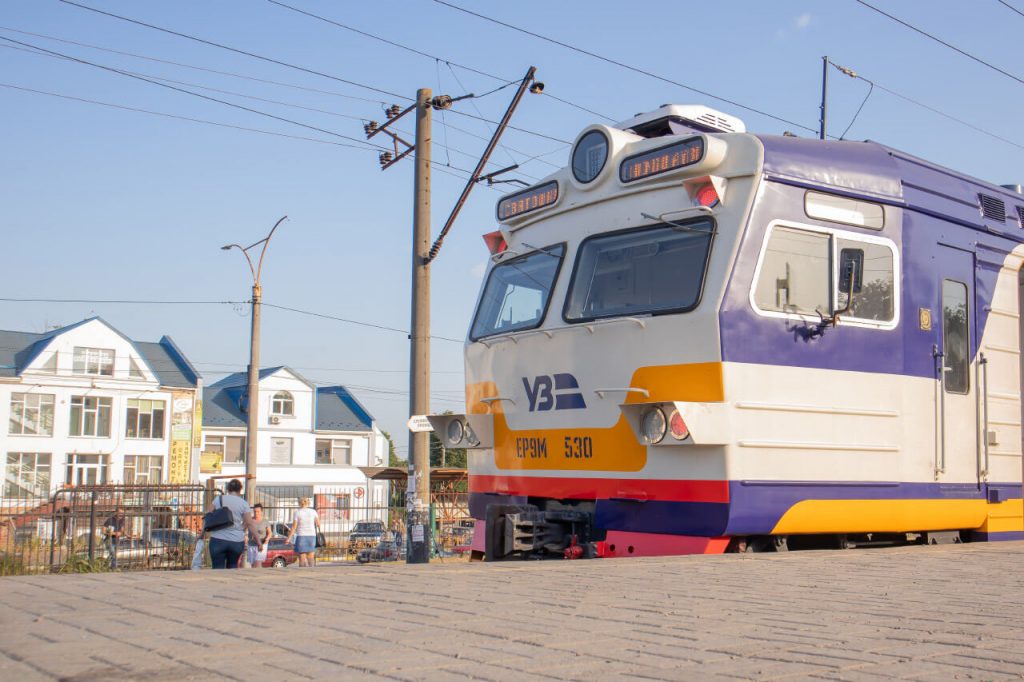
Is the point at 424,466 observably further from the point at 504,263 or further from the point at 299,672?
the point at 299,672

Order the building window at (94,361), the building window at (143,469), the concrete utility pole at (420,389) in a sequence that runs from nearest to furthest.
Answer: the concrete utility pole at (420,389) → the building window at (94,361) → the building window at (143,469)

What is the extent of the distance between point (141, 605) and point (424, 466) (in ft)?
37.9

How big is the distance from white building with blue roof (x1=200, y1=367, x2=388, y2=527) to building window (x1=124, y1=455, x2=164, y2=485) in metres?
5.97

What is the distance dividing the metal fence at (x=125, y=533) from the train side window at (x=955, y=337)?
9.55 metres

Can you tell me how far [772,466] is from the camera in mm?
7336

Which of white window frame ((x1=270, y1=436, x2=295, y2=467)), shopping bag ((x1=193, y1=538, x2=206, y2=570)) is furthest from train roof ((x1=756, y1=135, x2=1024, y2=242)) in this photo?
white window frame ((x1=270, y1=436, x2=295, y2=467))

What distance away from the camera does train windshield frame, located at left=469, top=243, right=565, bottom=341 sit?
8.91m

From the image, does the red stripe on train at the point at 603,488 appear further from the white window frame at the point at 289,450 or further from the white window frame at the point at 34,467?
the white window frame at the point at 289,450

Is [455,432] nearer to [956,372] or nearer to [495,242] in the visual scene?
[495,242]

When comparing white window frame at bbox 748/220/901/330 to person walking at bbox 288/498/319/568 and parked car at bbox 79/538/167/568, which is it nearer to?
parked car at bbox 79/538/167/568

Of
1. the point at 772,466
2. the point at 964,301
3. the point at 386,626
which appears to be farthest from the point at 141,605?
the point at 964,301

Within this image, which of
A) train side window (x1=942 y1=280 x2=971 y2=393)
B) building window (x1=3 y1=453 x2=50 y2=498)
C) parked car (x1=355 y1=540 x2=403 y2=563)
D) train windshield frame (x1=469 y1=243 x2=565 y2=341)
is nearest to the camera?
train side window (x1=942 y1=280 x2=971 y2=393)

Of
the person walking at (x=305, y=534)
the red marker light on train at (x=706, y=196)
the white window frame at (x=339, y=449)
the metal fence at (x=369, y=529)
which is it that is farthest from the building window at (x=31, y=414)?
the red marker light on train at (x=706, y=196)

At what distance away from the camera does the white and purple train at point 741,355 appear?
7344 millimetres
